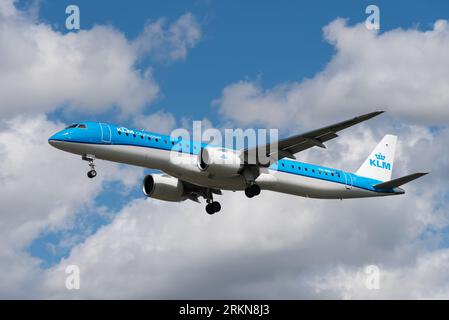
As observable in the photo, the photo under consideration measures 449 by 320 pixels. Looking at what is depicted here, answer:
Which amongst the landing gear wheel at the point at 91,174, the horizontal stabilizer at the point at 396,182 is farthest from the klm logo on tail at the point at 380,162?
the landing gear wheel at the point at 91,174

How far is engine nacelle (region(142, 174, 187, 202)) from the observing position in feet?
172

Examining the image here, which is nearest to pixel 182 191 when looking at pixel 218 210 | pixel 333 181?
pixel 218 210

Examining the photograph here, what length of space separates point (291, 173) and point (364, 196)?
7791 millimetres

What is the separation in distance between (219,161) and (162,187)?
7435 mm

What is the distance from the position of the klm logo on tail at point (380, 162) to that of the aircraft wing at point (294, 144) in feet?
42.2

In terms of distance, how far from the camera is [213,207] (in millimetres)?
54031

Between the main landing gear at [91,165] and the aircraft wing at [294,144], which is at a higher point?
the aircraft wing at [294,144]

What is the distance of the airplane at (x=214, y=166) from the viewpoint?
44531 millimetres

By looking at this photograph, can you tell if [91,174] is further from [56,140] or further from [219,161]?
[219,161]

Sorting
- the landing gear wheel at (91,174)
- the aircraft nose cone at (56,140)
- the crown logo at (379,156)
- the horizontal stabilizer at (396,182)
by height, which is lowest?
the landing gear wheel at (91,174)

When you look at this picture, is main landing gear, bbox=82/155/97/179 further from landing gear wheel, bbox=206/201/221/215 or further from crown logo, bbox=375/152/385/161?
crown logo, bbox=375/152/385/161

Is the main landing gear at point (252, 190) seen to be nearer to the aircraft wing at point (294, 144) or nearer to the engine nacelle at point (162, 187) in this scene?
the aircraft wing at point (294, 144)

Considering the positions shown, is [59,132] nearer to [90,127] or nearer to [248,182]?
[90,127]

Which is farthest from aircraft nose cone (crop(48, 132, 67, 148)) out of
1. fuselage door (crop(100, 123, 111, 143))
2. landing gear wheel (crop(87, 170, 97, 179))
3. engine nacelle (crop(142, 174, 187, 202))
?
engine nacelle (crop(142, 174, 187, 202))
